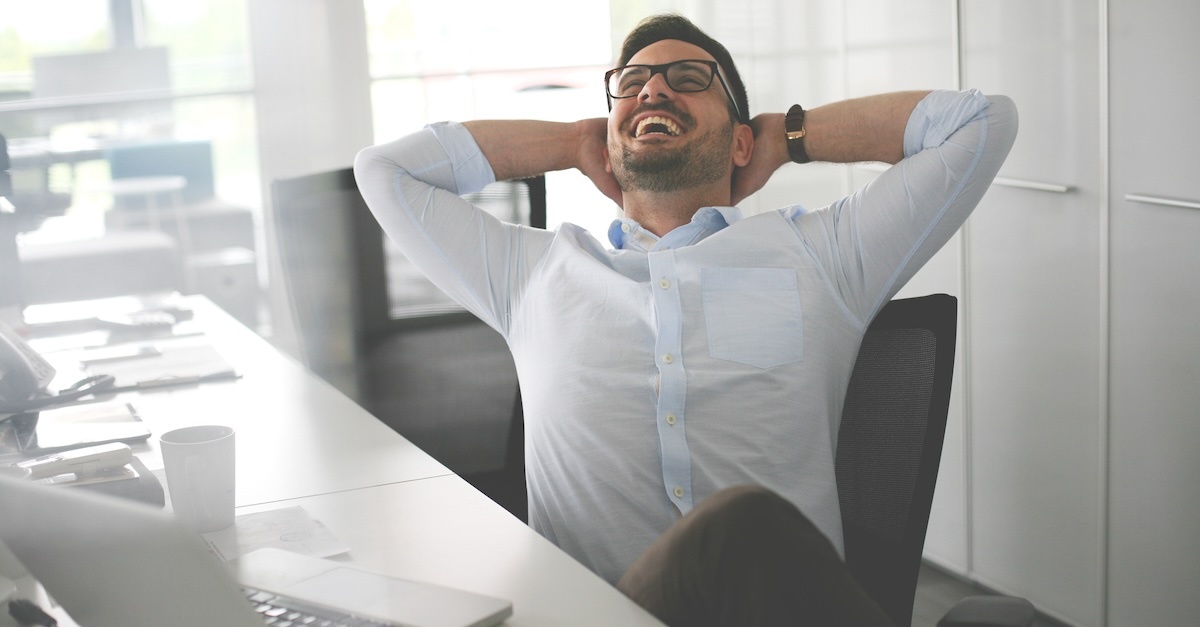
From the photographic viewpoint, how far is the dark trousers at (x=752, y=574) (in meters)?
0.94

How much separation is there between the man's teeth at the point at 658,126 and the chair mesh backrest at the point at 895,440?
1.81ft

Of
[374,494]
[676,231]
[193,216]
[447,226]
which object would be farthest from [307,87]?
[374,494]

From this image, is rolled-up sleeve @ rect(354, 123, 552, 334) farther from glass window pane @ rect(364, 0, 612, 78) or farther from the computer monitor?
glass window pane @ rect(364, 0, 612, 78)

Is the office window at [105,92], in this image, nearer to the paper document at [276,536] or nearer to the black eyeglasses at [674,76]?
the black eyeglasses at [674,76]

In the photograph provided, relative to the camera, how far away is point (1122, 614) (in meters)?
2.24

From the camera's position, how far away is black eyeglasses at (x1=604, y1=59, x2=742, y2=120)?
6.11 ft

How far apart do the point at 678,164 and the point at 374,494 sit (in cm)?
78

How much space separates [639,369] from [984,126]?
0.64m

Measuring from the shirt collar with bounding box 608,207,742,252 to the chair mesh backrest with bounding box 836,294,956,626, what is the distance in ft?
1.42

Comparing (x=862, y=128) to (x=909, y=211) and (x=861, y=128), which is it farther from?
(x=909, y=211)

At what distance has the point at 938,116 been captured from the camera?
1696mm

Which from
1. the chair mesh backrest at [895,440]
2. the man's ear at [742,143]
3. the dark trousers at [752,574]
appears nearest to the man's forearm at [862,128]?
the man's ear at [742,143]

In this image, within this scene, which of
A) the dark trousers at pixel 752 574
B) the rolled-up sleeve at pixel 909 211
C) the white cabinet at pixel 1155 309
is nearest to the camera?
the dark trousers at pixel 752 574

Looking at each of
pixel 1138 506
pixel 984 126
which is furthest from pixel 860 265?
pixel 1138 506
